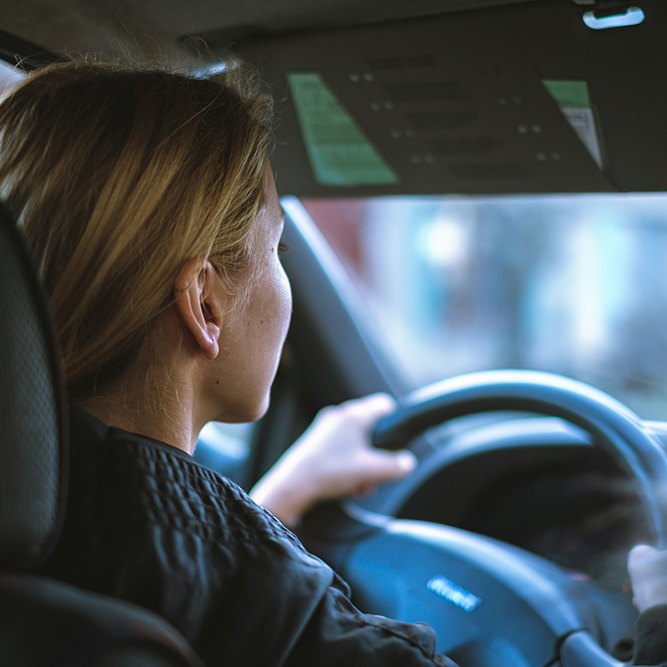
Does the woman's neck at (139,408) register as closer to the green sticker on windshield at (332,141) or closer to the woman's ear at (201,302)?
the woman's ear at (201,302)

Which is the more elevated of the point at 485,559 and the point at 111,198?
the point at 111,198

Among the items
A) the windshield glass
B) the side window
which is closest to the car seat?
the side window

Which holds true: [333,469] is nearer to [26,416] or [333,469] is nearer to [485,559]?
[485,559]

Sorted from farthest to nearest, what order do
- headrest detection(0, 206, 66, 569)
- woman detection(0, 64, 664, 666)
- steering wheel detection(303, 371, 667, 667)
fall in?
steering wheel detection(303, 371, 667, 667) → woman detection(0, 64, 664, 666) → headrest detection(0, 206, 66, 569)

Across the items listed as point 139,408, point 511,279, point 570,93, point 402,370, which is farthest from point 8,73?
point 511,279

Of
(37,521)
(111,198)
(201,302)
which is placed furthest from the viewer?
(201,302)

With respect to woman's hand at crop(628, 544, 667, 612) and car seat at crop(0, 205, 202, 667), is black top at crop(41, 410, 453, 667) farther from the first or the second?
woman's hand at crop(628, 544, 667, 612)

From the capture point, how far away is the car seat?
71 centimetres

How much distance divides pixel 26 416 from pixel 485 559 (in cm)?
121

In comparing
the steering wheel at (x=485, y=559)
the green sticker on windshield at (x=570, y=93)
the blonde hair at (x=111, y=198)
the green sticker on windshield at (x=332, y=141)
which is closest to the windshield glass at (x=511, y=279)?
the steering wheel at (x=485, y=559)

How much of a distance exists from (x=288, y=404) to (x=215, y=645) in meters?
1.71

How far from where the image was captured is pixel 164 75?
124cm

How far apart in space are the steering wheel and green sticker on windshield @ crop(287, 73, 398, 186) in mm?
492

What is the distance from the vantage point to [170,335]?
45.3 inches
